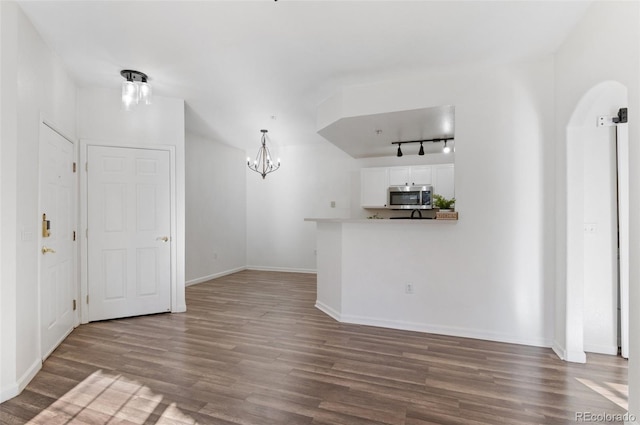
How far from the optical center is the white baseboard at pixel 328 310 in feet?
13.0

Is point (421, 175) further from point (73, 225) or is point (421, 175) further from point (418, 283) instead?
point (73, 225)

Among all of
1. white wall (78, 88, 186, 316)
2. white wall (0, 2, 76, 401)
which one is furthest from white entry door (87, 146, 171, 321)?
white wall (0, 2, 76, 401)

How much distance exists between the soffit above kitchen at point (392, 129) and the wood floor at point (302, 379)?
7.89ft

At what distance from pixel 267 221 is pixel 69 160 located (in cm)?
421

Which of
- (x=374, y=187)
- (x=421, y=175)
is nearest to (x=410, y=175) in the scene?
(x=421, y=175)

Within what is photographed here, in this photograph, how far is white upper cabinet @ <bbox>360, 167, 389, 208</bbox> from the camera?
20.5ft

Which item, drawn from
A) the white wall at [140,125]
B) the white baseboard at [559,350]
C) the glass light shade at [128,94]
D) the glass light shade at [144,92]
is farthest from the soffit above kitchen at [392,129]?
the white baseboard at [559,350]

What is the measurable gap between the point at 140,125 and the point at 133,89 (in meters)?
0.70

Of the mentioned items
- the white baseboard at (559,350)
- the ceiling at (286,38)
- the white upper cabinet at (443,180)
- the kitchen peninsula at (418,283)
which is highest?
the ceiling at (286,38)

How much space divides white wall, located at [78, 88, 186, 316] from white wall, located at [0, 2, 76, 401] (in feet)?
3.19

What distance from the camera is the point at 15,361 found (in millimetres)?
2340

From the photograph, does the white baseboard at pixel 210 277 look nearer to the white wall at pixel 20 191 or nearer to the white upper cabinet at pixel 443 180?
the white wall at pixel 20 191

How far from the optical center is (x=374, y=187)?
6340 millimetres

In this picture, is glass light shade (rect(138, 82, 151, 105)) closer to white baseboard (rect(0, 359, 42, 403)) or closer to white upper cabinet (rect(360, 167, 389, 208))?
white baseboard (rect(0, 359, 42, 403))
